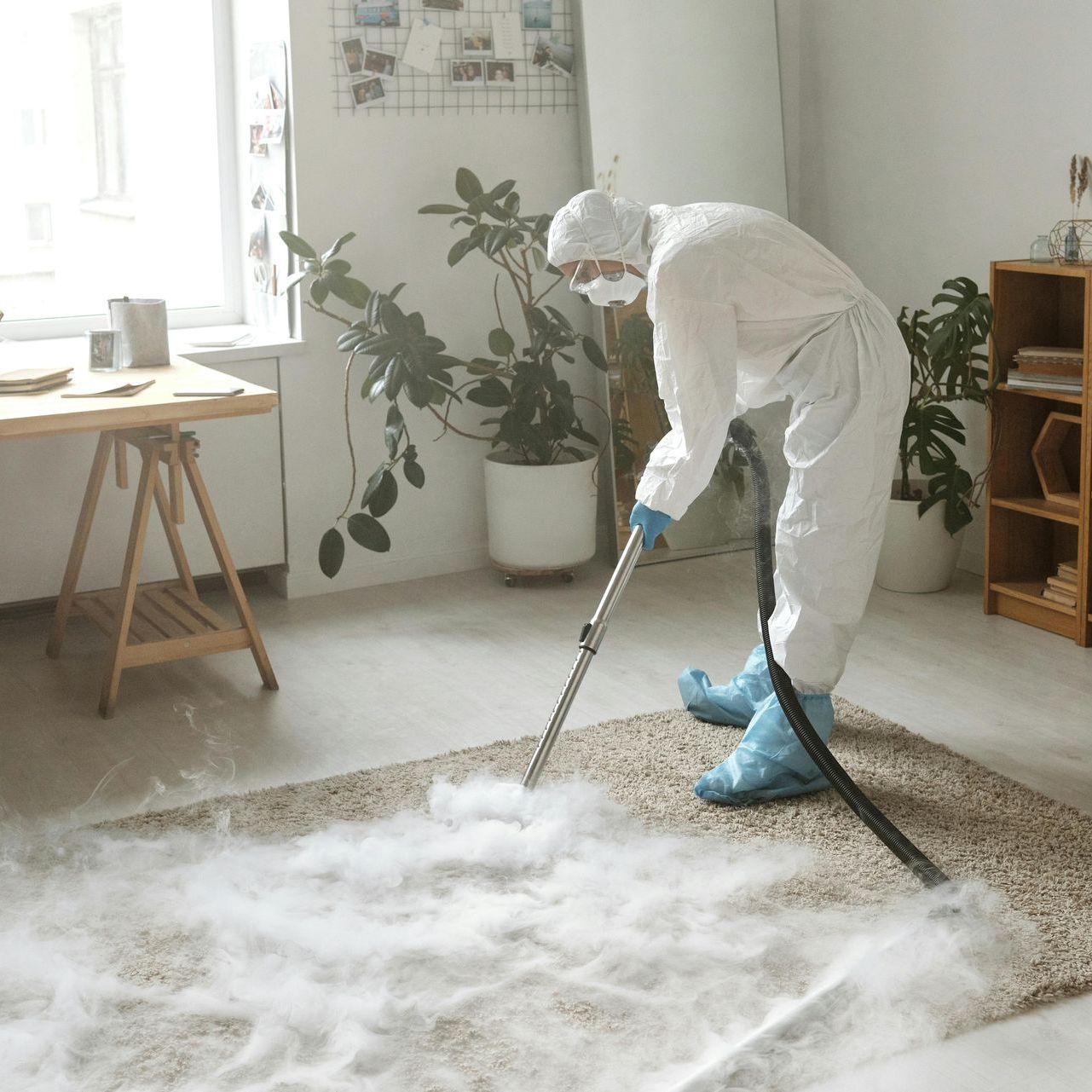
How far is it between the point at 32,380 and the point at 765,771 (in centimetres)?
170

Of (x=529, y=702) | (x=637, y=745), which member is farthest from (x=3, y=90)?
(x=637, y=745)

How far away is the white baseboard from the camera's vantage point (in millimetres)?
3936

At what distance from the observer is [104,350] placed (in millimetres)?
3141

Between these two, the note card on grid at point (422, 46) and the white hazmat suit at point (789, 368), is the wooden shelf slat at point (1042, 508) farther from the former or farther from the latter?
the note card on grid at point (422, 46)

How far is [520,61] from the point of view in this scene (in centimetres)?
393

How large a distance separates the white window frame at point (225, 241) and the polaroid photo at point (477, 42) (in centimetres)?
69

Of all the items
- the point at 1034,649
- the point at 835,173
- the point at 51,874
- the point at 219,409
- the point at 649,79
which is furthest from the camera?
the point at 835,173

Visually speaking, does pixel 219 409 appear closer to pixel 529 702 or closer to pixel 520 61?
pixel 529 702

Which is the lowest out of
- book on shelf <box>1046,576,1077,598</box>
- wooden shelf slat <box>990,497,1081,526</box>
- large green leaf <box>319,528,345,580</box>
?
book on shelf <box>1046,576,1077,598</box>

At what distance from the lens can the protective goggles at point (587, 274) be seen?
261cm

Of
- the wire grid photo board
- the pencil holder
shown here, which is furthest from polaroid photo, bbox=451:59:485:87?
the pencil holder

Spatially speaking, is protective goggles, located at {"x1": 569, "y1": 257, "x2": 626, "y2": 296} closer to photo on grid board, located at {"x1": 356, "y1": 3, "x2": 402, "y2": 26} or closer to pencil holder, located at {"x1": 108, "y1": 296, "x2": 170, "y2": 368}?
pencil holder, located at {"x1": 108, "y1": 296, "x2": 170, "y2": 368}

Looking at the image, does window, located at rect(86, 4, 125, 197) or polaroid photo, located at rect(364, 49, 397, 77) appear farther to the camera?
window, located at rect(86, 4, 125, 197)

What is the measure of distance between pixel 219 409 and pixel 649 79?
6.09ft
